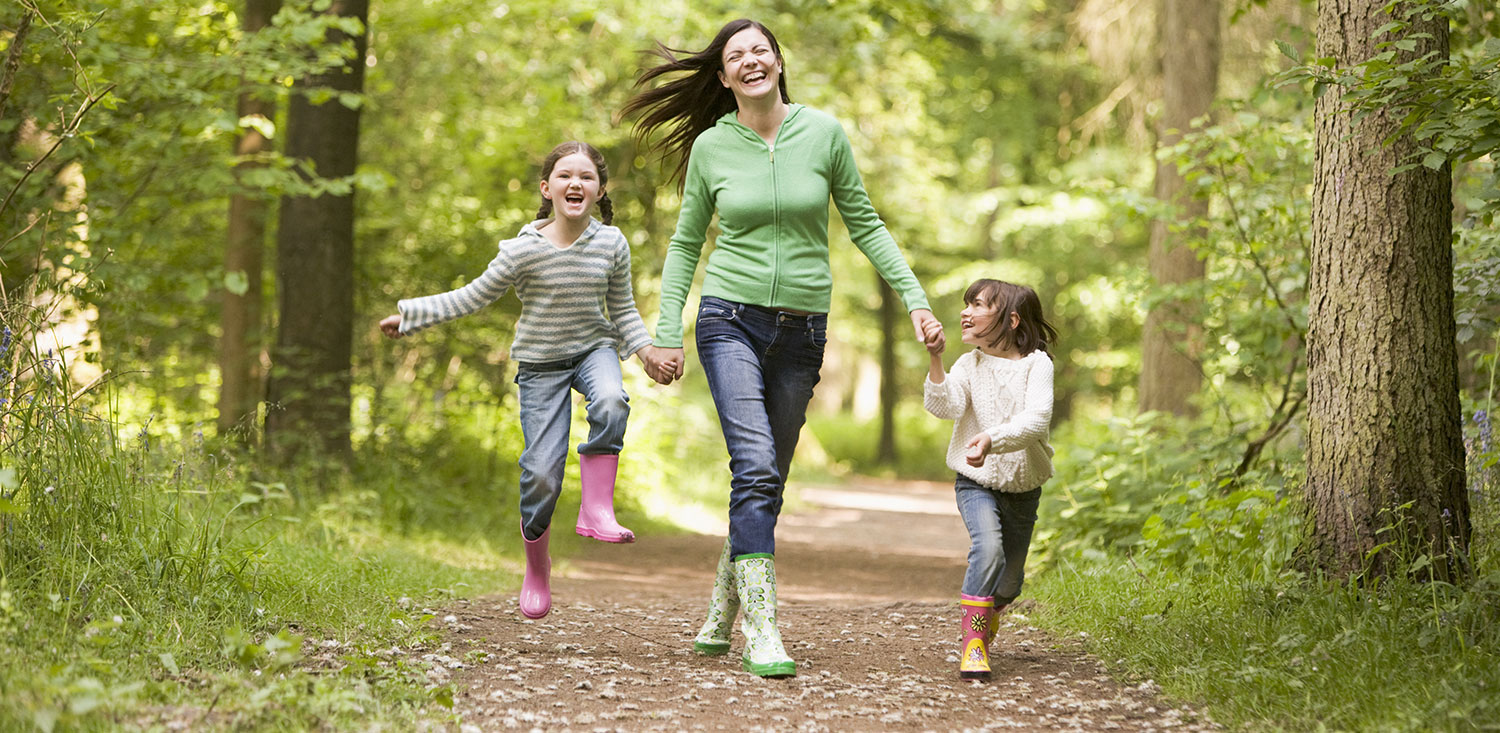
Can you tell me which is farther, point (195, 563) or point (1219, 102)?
point (1219, 102)

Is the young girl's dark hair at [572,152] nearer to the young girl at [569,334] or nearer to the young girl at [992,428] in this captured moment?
the young girl at [569,334]

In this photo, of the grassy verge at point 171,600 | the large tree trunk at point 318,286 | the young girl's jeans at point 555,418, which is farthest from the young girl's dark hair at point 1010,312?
the large tree trunk at point 318,286

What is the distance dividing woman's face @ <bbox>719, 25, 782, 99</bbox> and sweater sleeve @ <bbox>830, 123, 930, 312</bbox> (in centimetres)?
31

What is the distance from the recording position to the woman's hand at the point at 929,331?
408 centimetres

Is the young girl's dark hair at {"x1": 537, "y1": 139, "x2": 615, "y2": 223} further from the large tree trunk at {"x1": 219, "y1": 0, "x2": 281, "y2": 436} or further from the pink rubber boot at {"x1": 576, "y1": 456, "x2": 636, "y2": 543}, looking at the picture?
the large tree trunk at {"x1": 219, "y1": 0, "x2": 281, "y2": 436}

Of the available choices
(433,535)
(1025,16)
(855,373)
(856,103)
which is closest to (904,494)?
(856,103)

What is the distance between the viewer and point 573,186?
4586mm

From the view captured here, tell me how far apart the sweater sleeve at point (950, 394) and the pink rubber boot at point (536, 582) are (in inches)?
61.3

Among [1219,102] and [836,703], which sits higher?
[1219,102]

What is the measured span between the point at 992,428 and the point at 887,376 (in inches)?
847

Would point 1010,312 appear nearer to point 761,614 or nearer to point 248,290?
point 761,614

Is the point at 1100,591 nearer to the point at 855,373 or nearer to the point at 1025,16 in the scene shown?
the point at 1025,16

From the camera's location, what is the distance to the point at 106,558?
13.7 ft

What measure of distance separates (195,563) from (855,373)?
128 ft
